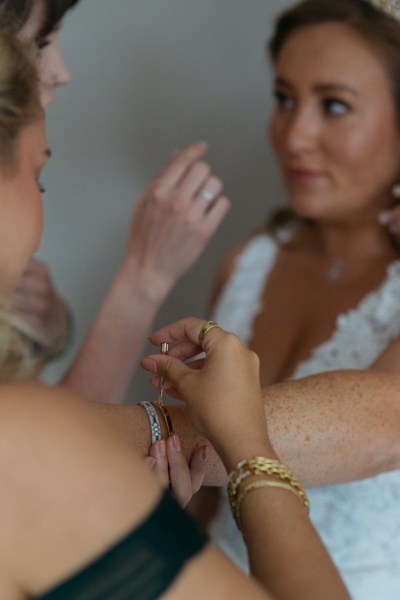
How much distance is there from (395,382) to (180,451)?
28 cm

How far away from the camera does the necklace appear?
142cm

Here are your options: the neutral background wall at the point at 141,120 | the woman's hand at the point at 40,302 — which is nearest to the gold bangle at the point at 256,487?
the woman's hand at the point at 40,302

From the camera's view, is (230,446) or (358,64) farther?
(358,64)

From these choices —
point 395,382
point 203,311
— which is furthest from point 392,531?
point 203,311

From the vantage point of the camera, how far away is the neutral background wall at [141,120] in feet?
5.79

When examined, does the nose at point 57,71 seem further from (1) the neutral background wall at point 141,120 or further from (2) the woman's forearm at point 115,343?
(1) the neutral background wall at point 141,120

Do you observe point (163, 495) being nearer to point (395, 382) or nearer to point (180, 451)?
point (180, 451)

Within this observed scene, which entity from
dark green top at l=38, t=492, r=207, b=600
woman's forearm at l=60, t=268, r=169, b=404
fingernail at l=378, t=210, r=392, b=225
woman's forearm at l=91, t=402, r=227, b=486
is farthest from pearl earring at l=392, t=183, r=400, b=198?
dark green top at l=38, t=492, r=207, b=600

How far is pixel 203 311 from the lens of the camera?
6.29 feet

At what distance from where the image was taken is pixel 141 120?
72.1 inches

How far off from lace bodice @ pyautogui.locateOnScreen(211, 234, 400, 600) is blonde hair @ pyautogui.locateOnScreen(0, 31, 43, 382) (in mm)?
609

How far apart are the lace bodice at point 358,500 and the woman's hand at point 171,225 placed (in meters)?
0.16

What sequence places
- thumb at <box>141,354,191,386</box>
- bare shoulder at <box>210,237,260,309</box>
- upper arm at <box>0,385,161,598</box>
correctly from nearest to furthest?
upper arm at <box>0,385,161,598</box>, thumb at <box>141,354,191,386</box>, bare shoulder at <box>210,237,260,309</box>

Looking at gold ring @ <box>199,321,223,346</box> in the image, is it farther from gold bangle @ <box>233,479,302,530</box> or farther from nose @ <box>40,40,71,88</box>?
nose @ <box>40,40,71,88</box>
